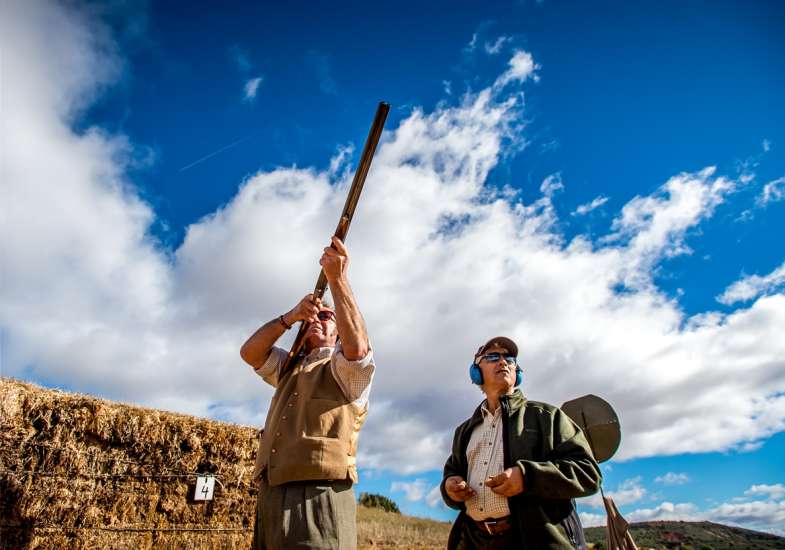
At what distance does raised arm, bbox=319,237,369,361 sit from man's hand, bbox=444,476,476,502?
0.86 meters

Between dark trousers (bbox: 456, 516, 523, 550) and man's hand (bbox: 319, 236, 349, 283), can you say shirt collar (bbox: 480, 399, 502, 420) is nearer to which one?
dark trousers (bbox: 456, 516, 523, 550)

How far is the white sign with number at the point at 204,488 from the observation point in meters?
6.09

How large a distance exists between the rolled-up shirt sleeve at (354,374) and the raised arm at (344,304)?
0.03 meters

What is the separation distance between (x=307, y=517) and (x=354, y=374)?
2.26 ft

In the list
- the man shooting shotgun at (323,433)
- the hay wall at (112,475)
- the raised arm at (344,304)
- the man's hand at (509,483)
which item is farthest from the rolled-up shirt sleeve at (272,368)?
the hay wall at (112,475)

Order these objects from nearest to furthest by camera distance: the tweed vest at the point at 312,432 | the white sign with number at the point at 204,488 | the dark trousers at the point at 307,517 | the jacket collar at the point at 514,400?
the dark trousers at the point at 307,517
the tweed vest at the point at 312,432
the jacket collar at the point at 514,400
the white sign with number at the point at 204,488

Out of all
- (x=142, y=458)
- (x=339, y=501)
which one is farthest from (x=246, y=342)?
(x=142, y=458)

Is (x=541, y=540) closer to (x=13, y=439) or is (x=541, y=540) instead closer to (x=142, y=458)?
(x=142, y=458)

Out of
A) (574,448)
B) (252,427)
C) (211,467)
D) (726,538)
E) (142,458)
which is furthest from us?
(726,538)

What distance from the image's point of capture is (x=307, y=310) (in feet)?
9.96

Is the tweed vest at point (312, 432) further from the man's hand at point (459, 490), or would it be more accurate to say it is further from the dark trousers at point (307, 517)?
the man's hand at point (459, 490)

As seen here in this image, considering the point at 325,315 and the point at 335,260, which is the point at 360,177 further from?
the point at 325,315

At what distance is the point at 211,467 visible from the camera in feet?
20.9

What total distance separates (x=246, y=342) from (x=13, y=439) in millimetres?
3962
